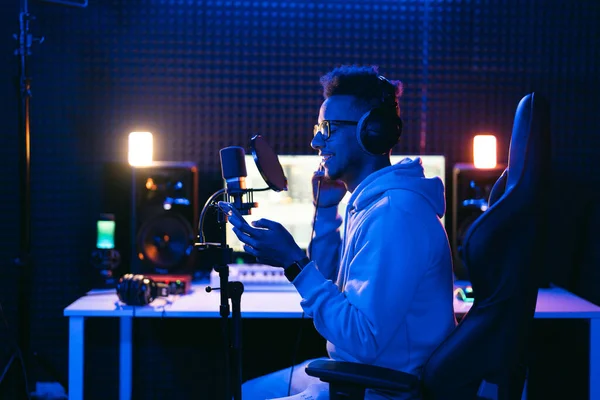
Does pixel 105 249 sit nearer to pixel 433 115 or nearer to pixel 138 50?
pixel 138 50

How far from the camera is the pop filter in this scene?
165 cm

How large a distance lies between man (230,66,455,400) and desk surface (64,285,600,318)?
2.60ft

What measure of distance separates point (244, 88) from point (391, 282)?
2251 mm

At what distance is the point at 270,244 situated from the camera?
1.60 metres

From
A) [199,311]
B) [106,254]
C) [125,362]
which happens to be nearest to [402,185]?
[199,311]

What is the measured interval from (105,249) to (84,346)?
546mm

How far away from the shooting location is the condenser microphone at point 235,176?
5.33ft

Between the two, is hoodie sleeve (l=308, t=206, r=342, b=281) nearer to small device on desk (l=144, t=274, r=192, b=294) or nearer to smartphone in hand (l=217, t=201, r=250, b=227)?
smartphone in hand (l=217, t=201, r=250, b=227)

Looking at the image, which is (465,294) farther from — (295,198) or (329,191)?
(295,198)

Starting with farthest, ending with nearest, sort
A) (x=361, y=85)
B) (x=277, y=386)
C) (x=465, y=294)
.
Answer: (x=465, y=294)
(x=277, y=386)
(x=361, y=85)

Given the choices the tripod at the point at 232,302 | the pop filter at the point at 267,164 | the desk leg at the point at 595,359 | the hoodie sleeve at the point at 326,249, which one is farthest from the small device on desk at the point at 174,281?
the desk leg at the point at 595,359

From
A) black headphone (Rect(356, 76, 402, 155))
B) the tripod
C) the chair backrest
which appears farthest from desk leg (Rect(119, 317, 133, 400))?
the chair backrest

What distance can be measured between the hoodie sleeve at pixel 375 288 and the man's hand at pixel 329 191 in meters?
0.67

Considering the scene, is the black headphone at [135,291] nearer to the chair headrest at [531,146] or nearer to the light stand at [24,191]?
the light stand at [24,191]
